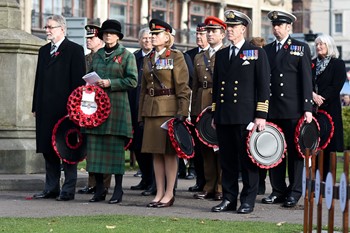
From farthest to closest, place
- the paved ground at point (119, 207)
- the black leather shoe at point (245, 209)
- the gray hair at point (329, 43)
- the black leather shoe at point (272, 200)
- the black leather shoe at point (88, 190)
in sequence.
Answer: the black leather shoe at point (88, 190)
the gray hair at point (329, 43)
the black leather shoe at point (272, 200)
the black leather shoe at point (245, 209)
the paved ground at point (119, 207)

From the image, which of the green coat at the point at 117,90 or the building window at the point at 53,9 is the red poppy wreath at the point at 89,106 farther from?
the building window at the point at 53,9

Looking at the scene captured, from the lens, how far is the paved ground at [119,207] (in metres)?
12.1

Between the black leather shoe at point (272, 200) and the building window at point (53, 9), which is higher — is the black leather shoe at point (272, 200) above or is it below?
below

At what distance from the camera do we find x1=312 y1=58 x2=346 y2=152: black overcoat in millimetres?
14477

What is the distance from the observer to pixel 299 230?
10.7m

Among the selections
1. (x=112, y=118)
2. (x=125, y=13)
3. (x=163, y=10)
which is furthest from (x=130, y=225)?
(x=163, y=10)

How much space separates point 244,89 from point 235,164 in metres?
0.83

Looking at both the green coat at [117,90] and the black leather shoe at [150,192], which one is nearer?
the green coat at [117,90]

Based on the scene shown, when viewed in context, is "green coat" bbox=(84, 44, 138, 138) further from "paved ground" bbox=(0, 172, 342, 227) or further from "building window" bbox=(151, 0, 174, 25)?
"building window" bbox=(151, 0, 174, 25)

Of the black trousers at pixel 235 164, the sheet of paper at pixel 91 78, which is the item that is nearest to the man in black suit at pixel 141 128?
the sheet of paper at pixel 91 78

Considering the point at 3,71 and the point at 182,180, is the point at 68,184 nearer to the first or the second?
the point at 3,71

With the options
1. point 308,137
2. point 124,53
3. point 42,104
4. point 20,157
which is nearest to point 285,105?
point 308,137

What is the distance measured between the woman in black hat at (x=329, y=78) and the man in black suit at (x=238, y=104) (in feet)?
6.18

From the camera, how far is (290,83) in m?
13.5
